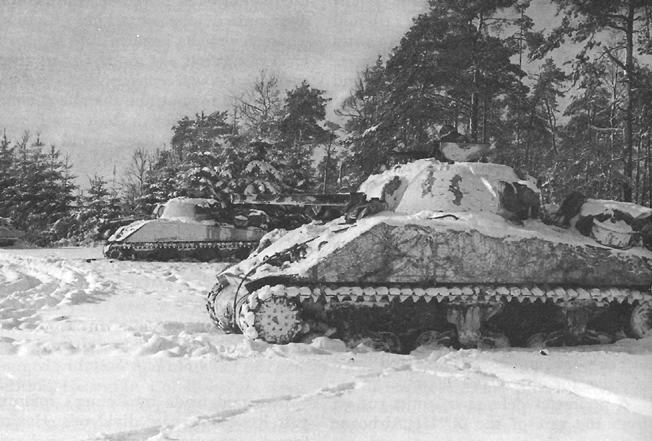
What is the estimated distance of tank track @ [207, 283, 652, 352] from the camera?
4.69m

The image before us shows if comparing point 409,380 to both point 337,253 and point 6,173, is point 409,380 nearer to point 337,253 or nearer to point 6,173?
point 337,253

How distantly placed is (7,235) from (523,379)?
63.7 ft

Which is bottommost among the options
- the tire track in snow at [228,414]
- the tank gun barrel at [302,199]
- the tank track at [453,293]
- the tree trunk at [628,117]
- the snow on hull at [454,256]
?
the tire track in snow at [228,414]

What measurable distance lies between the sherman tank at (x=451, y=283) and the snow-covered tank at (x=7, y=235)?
54.1 ft

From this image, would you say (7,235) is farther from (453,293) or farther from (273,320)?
(453,293)

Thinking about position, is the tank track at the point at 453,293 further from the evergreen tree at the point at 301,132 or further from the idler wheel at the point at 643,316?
the evergreen tree at the point at 301,132

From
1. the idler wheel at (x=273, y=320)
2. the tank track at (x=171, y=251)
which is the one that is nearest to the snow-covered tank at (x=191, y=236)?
the tank track at (x=171, y=251)

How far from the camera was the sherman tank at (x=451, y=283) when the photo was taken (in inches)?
186

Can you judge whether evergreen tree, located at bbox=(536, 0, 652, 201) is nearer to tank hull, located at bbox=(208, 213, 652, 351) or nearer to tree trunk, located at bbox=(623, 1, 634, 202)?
tree trunk, located at bbox=(623, 1, 634, 202)

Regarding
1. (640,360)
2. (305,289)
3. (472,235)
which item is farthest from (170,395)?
(640,360)

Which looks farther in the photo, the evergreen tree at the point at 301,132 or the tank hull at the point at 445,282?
the evergreen tree at the point at 301,132

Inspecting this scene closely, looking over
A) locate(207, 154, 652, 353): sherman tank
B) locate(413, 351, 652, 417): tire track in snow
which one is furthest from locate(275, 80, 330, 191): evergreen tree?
locate(413, 351, 652, 417): tire track in snow

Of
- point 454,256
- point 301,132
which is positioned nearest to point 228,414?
point 454,256

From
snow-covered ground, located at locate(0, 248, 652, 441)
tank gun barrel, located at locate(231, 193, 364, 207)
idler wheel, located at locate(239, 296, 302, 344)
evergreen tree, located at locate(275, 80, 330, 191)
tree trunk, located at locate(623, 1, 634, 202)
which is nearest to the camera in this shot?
snow-covered ground, located at locate(0, 248, 652, 441)
